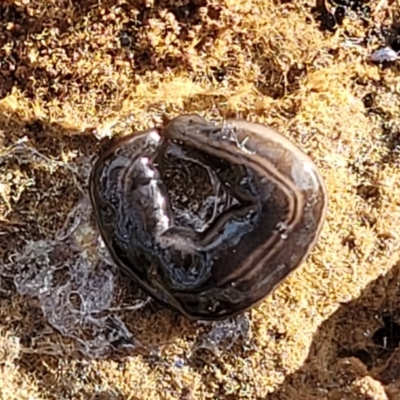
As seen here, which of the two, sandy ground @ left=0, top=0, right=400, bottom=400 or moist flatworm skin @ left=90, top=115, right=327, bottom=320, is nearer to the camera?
moist flatworm skin @ left=90, top=115, right=327, bottom=320

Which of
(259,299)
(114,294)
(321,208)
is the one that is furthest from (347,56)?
(114,294)

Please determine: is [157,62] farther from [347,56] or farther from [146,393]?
[146,393]

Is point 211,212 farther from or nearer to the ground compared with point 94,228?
farther from the ground

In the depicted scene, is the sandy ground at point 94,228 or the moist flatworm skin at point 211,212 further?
the sandy ground at point 94,228
